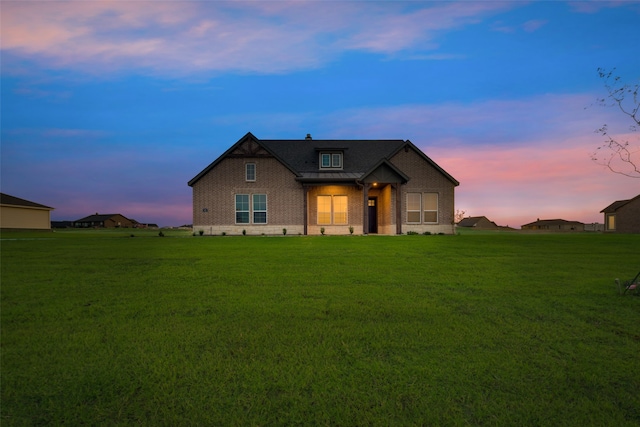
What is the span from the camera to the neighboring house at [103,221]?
94.7 meters

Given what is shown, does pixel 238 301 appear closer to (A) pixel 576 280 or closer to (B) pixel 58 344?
(B) pixel 58 344

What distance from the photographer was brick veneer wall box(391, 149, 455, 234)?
1073 inches

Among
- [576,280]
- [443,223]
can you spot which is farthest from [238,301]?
[443,223]

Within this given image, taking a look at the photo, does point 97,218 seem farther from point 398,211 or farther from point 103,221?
point 398,211

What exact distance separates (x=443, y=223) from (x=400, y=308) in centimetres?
2280

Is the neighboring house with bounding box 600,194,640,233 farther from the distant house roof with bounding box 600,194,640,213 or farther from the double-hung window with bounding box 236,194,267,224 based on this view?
the double-hung window with bounding box 236,194,267,224

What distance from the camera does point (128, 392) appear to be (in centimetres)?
331

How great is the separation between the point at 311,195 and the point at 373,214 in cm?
549

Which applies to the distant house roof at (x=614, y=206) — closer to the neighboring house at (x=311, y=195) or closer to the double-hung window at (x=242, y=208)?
the neighboring house at (x=311, y=195)

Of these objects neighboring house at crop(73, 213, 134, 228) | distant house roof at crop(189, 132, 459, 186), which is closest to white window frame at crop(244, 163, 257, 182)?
distant house roof at crop(189, 132, 459, 186)

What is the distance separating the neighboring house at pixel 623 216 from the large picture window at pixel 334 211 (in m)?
44.2

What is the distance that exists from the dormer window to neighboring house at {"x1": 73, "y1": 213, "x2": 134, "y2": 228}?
273 feet

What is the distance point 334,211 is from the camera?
27.4 m

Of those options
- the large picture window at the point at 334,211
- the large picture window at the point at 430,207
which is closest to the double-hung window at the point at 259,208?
the large picture window at the point at 334,211
